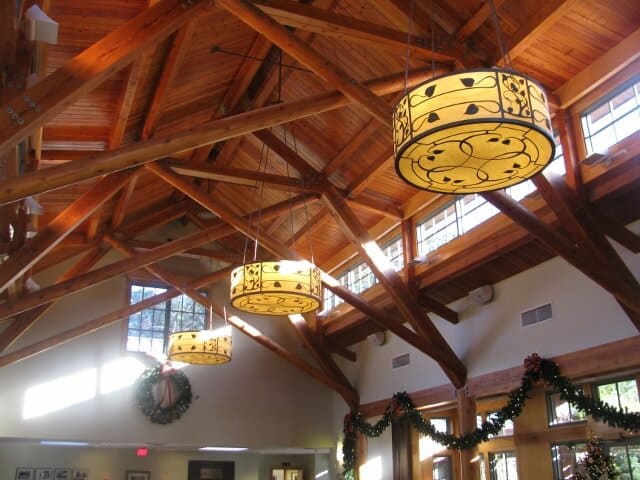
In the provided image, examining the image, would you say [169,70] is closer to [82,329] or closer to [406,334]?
[406,334]

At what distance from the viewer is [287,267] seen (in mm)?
6688

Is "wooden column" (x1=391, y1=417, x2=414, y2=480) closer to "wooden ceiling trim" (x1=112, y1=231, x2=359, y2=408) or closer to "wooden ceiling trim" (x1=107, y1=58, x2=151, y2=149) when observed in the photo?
"wooden ceiling trim" (x1=112, y1=231, x2=359, y2=408)

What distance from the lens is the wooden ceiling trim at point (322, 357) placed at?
42.5 feet

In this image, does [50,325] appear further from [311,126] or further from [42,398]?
[311,126]

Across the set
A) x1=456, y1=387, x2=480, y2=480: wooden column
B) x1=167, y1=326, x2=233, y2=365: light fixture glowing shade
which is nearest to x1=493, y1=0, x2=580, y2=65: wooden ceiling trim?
x1=456, y1=387, x2=480, y2=480: wooden column

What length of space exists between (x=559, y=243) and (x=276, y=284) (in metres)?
3.04

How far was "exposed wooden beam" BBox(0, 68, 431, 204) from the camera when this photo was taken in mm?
4805

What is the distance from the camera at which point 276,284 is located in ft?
21.7

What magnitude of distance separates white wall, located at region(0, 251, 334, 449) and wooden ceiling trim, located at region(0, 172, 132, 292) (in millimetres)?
4678

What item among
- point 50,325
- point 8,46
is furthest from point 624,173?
point 50,325

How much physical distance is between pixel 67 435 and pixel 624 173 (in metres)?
10.0

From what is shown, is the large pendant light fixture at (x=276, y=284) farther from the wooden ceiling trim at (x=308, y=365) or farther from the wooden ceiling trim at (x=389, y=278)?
the wooden ceiling trim at (x=308, y=365)

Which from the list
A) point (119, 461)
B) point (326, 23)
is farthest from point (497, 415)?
point (119, 461)

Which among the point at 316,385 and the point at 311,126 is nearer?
the point at 311,126
